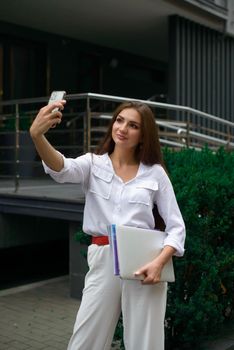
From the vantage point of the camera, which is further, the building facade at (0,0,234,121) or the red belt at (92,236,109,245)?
the building facade at (0,0,234,121)

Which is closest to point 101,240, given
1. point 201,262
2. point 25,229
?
point 201,262

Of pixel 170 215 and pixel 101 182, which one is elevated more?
pixel 101 182

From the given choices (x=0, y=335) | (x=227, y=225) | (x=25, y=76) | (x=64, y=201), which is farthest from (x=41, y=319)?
(x=25, y=76)

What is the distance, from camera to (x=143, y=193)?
8.41 feet

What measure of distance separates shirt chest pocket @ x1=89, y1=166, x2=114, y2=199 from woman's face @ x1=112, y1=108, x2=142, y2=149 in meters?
0.17

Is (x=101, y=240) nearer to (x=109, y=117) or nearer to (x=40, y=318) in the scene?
(x=40, y=318)

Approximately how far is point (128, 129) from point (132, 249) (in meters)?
0.59

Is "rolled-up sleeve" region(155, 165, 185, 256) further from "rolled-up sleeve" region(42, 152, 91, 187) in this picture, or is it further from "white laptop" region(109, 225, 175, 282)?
"rolled-up sleeve" region(42, 152, 91, 187)

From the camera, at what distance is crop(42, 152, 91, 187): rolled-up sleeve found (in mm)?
2543

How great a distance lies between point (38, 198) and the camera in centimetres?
633

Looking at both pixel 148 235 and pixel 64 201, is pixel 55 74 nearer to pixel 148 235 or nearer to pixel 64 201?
pixel 64 201

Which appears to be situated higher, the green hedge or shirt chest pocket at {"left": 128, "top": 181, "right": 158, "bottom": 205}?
shirt chest pocket at {"left": 128, "top": 181, "right": 158, "bottom": 205}

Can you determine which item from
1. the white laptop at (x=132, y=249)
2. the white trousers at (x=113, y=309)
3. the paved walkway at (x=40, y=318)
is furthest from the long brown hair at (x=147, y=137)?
the paved walkway at (x=40, y=318)

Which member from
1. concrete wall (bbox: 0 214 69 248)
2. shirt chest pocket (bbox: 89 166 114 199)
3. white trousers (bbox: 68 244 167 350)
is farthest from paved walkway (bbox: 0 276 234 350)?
shirt chest pocket (bbox: 89 166 114 199)
